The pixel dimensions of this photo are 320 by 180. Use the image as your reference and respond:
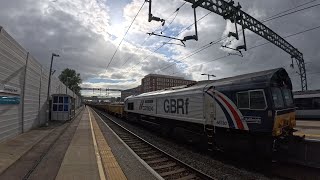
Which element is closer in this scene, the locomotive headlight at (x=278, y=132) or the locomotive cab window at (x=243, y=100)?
the locomotive headlight at (x=278, y=132)

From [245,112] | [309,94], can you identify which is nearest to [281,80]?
[245,112]

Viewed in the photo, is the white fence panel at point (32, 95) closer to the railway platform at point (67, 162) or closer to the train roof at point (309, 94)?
the railway platform at point (67, 162)

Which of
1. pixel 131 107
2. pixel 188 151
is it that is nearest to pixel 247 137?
pixel 188 151

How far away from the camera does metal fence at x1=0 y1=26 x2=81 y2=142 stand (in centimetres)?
1459

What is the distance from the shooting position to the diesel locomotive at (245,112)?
983 cm

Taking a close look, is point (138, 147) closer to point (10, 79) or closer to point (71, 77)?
point (10, 79)

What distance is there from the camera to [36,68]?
2341cm

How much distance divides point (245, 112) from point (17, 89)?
13370mm

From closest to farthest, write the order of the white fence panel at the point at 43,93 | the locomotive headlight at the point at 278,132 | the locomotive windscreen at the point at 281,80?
the locomotive headlight at the point at 278,132, the locomotive windscreen at the point at 281,80, the white fence panel at the point at 43,93

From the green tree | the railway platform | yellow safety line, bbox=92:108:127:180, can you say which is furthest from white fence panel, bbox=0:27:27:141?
the green tree

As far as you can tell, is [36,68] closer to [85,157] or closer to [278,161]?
[85,157]

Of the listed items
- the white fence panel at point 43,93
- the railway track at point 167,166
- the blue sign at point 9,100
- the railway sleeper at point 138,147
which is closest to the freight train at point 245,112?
the railway track at point 167,166

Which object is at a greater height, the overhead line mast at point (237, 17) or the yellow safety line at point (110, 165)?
the overhead line mast at point (237, 17)

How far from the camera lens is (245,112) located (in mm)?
10594
